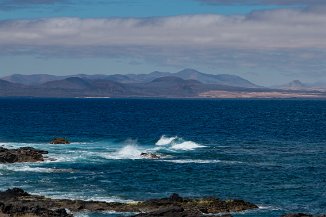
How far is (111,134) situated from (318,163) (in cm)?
6885

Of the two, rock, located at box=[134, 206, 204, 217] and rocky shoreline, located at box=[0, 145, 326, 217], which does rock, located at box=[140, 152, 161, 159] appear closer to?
rocky shoreline, located at box=[0, 145, 326, 217]

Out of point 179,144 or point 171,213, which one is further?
point 179,144

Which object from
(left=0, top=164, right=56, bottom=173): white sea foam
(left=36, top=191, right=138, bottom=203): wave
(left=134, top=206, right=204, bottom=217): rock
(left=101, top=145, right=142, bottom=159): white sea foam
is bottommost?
(left=36, top=191, right=138, bottom=203): wave

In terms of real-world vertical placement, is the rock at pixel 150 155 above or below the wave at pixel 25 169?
above

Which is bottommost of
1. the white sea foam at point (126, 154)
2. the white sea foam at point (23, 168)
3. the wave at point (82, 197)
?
the wave at point (82, 197)

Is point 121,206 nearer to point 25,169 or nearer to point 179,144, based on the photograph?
point 25,169

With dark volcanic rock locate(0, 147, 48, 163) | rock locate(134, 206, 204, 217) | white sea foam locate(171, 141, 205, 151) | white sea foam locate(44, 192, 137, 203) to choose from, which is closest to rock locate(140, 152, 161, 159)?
white sea foam locate(171, 141, 205, 151)

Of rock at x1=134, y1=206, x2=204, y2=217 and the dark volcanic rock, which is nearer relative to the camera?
rock at x1=134, y1=206, x2=204, y2=217

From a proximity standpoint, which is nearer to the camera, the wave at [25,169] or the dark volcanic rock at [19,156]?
the wave at [25,169]

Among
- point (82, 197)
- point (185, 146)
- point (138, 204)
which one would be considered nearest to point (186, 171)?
point (82, 197)

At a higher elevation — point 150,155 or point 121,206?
point 150,155

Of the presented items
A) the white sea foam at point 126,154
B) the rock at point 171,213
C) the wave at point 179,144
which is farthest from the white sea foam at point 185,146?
the rock at point 171,213

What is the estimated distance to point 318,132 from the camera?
160500 mm

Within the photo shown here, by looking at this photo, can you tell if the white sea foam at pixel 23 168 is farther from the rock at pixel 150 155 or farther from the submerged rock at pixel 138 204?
the submerged rock at pixel 138 204
